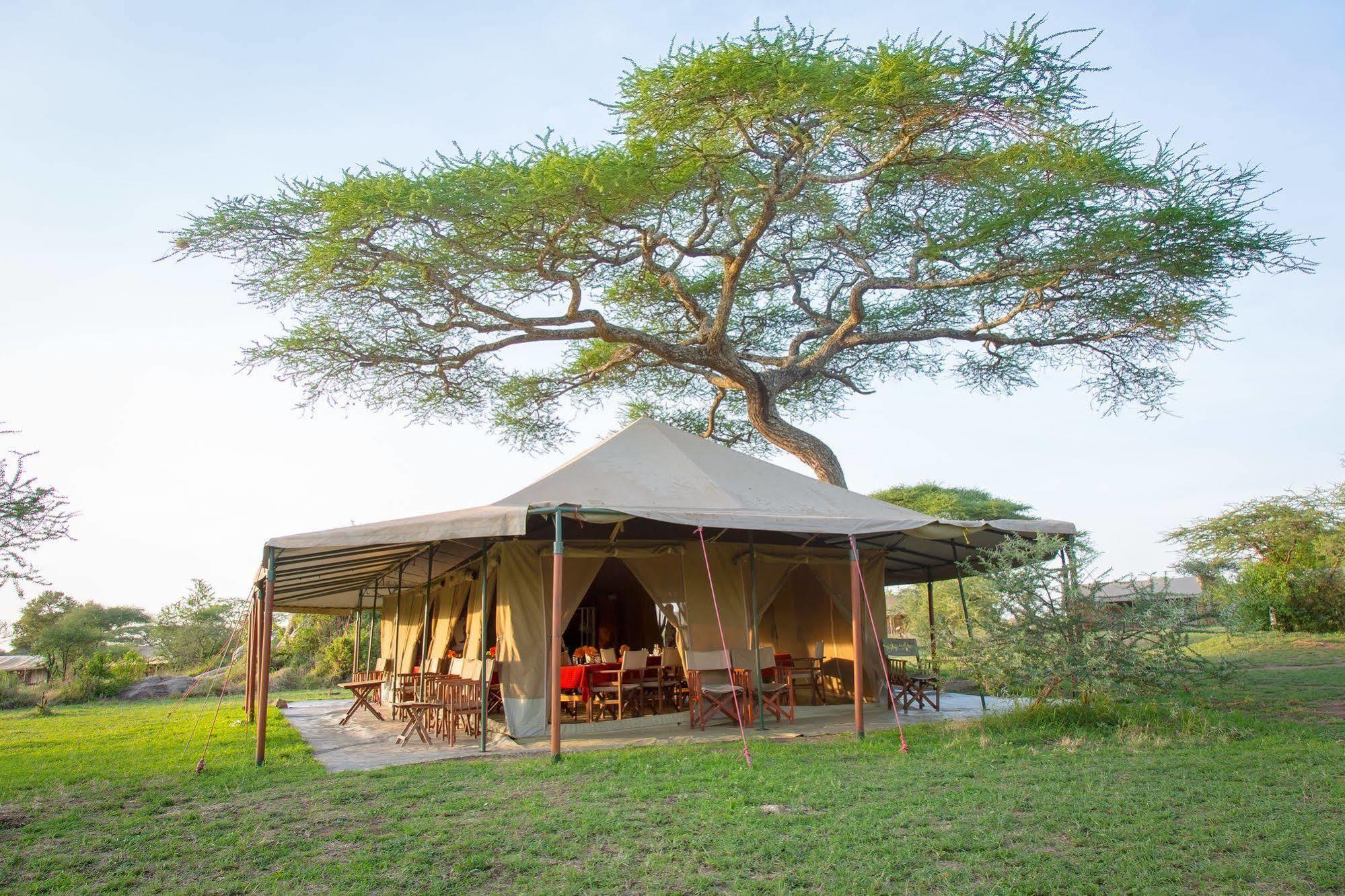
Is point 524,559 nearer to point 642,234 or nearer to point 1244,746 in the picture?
point 642,234

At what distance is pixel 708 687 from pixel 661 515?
212 cm

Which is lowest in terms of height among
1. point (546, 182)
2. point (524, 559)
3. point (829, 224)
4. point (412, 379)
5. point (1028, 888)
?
point (1028, 888)

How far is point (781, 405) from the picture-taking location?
16.8m

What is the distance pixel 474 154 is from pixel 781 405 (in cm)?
808

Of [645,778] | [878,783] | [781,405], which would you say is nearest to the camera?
[878,783]

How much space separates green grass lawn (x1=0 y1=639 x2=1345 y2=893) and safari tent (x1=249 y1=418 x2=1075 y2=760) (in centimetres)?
107

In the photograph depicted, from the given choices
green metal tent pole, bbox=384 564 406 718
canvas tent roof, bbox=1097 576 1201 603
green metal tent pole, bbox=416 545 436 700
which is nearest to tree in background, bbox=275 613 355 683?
green metal tent pole, bbox=384 564 406 718

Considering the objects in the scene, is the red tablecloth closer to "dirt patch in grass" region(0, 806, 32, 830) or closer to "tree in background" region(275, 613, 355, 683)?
"dirt patch in grass" region(0, 806, 32, 830)

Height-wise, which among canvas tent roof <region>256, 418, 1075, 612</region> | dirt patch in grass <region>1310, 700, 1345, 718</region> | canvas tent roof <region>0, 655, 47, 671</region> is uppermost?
canvas tent roof <region>256, 418, 1075, 612</region>

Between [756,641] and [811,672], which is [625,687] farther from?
[811,672]

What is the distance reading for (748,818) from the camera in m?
4.80

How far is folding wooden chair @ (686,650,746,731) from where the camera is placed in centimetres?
873

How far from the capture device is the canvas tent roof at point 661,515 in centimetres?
729

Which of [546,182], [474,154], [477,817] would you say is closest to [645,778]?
[477,817]
